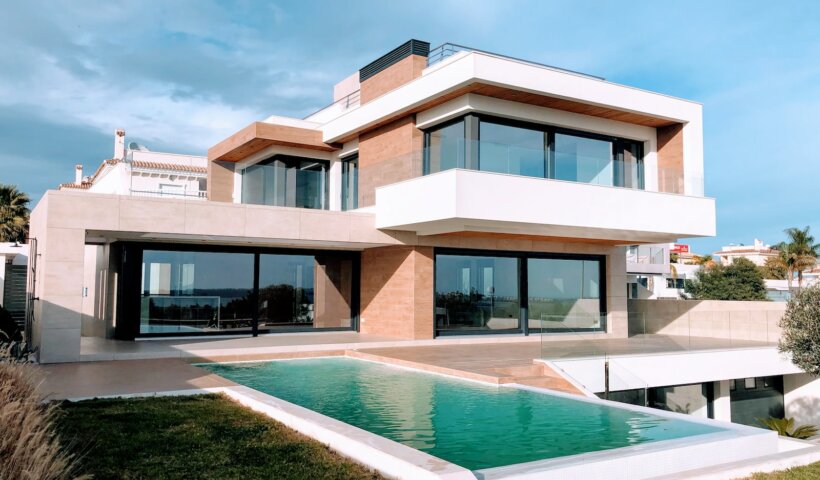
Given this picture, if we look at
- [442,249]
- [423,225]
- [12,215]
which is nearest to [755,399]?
[442,249]

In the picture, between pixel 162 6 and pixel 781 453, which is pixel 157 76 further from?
pixel 781 453

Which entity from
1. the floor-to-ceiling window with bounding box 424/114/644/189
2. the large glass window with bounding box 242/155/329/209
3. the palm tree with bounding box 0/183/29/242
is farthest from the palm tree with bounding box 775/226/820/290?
the palm tree with bounding box 0/183/29/242

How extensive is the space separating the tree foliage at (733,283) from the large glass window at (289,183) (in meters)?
40.8

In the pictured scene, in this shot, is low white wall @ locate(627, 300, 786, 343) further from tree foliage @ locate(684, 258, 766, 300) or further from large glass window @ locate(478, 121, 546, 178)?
tree foliage @ locate(684, 258, 766, 300)

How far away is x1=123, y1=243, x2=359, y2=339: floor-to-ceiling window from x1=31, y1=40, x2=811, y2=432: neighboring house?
44 millimetres

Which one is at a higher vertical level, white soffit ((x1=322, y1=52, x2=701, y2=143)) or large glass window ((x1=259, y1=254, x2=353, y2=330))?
white soffit ((x1=322, y1=52, x2=701, y2=143))

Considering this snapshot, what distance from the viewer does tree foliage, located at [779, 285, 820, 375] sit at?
12781mm

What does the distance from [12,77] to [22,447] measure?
70.6ft

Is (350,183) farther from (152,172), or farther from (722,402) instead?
(722,402)

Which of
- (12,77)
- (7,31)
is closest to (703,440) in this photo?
(7,31)

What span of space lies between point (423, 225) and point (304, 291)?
16.6ft

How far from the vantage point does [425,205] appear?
52.0 feet

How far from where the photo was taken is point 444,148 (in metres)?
16.5

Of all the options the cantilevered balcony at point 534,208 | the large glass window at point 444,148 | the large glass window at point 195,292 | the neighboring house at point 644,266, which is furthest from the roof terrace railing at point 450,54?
the neighboring house at point 644,266
